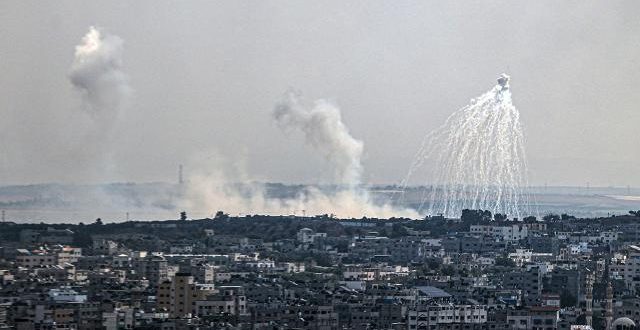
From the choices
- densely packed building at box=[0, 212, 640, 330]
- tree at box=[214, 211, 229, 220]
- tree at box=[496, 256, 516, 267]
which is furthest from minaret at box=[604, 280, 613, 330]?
tree at box=[214, 211, 229, 220]

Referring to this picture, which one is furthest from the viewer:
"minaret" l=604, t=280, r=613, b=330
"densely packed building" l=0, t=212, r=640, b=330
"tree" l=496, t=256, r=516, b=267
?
"tree" l=496, t=256, r=516, b=267

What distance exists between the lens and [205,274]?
97.1 metres

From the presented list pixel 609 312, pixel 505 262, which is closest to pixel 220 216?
pixel 505 262

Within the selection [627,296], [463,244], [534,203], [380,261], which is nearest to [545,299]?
[627,296]

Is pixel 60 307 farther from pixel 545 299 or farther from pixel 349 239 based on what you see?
pixel 349 239

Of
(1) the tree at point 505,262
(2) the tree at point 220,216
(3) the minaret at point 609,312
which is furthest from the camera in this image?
(2) the tree at point 220,216

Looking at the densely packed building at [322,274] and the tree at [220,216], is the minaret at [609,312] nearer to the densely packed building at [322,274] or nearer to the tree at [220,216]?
the densely packed building at [322,274]

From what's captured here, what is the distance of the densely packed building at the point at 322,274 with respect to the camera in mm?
79375

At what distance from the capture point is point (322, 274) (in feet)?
346

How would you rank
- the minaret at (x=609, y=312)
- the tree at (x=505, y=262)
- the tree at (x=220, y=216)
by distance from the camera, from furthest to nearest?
the tree at (x=220, y=216)
the tree at (x=505, y=262)
the minaret at (x=609, y=312)

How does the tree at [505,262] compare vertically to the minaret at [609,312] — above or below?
above

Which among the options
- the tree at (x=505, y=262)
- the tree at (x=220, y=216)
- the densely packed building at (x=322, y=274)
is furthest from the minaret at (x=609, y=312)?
the tree at (x=220, y=216)

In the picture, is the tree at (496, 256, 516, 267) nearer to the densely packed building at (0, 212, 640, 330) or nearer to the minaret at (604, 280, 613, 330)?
the densely packed building at (0, 212, 640, 330)

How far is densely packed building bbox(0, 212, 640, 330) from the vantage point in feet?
260
